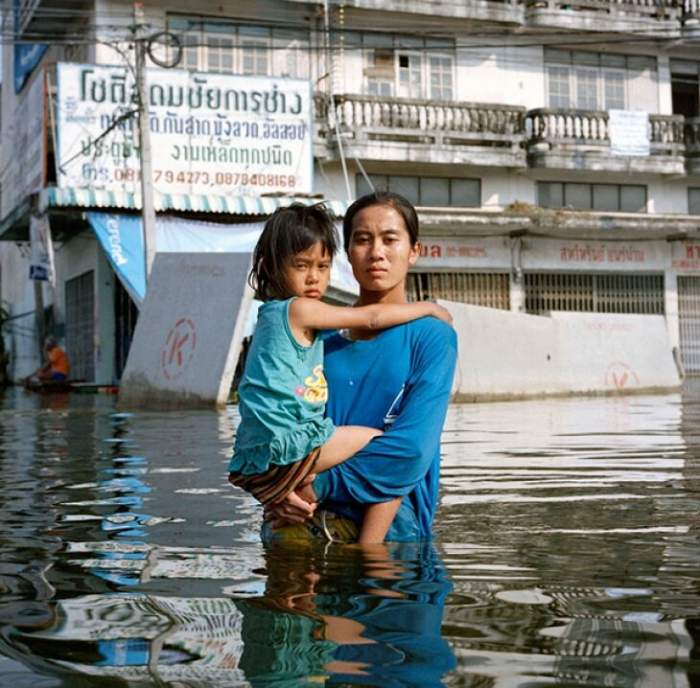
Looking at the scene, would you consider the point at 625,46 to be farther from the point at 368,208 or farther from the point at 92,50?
the point at 368,208

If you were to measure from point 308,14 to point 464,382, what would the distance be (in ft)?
34.4

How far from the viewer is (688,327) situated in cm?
2884

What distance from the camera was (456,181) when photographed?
26.7m

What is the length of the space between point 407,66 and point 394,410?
22.9m

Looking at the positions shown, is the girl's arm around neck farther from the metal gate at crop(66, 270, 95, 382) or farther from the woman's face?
the metal gate at crop(66, 270, 95, 382)

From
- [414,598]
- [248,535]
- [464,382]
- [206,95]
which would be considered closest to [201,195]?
[206,95]

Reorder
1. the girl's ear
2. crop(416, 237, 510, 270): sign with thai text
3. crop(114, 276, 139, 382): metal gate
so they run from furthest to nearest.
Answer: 1. crop(416, 237, 510, 270): sign with thai text
2. crop(114, 276, 139, 382): metal gate
3. the girl's ear

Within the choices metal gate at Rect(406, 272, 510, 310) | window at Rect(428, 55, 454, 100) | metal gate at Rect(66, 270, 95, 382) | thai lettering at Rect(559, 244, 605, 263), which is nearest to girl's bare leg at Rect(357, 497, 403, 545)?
metal gate at Rect(66, 270, 95, 382)

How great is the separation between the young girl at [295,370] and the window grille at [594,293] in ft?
77.9

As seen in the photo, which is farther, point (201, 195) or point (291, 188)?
point (291, 188)

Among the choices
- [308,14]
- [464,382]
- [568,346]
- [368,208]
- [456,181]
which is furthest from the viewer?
[456,181]

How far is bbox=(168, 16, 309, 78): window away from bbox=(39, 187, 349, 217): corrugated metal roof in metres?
3.60

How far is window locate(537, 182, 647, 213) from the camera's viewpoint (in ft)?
90.4

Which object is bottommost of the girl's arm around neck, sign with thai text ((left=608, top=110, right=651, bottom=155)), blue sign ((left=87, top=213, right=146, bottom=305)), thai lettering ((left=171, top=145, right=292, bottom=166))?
the girl's arm around neck
